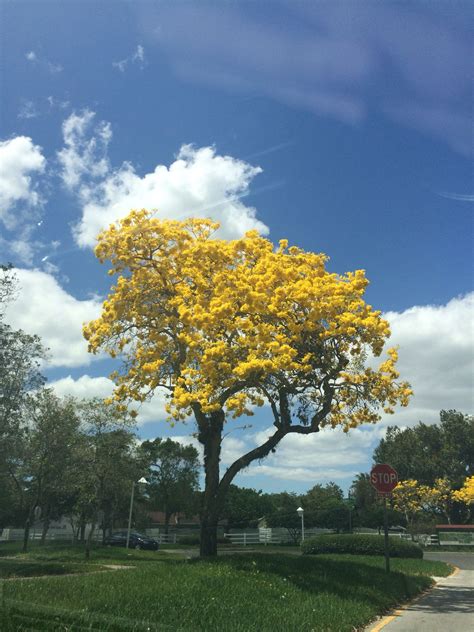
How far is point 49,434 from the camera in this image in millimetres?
31469

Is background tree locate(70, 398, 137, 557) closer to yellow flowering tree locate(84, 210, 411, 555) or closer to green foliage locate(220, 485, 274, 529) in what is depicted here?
yellow flowering tree locate(84, 210, 411, 555)

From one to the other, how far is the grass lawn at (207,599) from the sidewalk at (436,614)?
1.31ft

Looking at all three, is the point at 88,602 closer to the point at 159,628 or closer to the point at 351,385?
the point at 159,628

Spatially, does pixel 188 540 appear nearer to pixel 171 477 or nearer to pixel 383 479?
pixel 171 477

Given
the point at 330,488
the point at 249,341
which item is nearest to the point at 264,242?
the point at 249,341

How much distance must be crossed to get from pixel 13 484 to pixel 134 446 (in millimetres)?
10945

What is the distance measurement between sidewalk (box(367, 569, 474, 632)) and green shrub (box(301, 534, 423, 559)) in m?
8.95

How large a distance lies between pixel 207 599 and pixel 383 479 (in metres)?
6.68

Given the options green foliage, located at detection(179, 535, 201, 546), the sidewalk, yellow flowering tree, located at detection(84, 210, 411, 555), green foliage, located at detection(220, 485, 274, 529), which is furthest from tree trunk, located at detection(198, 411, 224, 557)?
green foliage, located at detection(220, 485, 274, 529)

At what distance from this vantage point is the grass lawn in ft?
26.5

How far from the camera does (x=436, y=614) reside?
12.0 m

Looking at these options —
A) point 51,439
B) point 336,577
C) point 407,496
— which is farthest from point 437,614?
point 407,496

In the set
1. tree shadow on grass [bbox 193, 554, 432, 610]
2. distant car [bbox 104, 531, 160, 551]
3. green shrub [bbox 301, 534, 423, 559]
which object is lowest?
distant car [bbox 104, 531, 160, 551]

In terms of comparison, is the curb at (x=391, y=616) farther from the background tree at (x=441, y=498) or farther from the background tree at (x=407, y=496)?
the background tree at (x=441, y=498)
